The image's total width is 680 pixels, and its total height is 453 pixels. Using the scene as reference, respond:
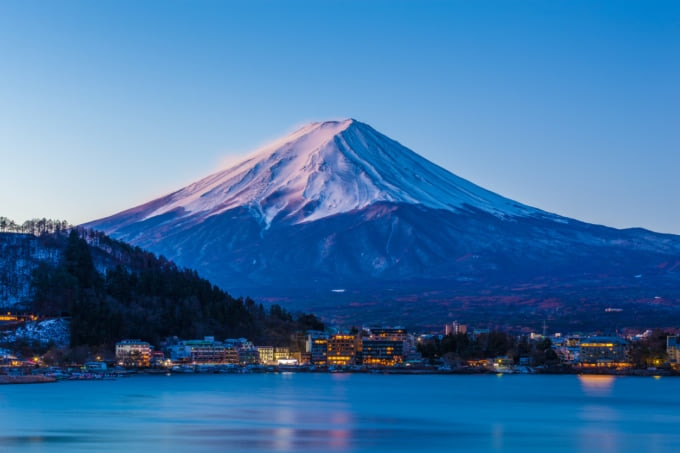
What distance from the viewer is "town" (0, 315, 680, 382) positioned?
9962 cm

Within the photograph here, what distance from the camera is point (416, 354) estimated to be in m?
110

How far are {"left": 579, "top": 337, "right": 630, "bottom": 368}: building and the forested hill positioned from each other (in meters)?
23.8

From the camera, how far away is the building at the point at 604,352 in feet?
352

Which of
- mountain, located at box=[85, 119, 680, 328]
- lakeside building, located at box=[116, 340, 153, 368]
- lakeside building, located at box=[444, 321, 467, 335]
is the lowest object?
lakeside building, located at box=[116, 340, 153, 368]

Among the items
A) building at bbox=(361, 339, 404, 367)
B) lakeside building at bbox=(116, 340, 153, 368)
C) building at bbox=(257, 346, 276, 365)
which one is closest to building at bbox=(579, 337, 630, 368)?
building at bbox=(361, 339, 404, 367)

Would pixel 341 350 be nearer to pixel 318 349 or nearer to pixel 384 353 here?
pixel 318 349

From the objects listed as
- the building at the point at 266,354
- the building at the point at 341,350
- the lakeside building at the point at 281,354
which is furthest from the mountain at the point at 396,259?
the building at the point at 266,354

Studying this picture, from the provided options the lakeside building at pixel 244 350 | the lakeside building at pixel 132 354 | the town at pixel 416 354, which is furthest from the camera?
the lakeside building at pixel 244 350

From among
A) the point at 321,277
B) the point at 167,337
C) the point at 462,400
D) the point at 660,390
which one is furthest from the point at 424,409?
the point at 321,277

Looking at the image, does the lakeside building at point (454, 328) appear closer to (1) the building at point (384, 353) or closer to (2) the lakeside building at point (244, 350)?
(1) the building at point (384, 353)

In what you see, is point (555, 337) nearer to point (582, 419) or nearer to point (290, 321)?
point (290, 321)

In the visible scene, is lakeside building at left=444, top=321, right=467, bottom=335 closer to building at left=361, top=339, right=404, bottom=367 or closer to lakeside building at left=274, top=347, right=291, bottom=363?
building at left=361, top=339, right=404, bottom=367

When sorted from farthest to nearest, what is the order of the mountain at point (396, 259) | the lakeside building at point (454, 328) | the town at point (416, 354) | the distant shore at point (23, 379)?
1. the mountain at point (396, 259)
2. the lakeside building at point (454, 328)
3. the town at point (416, 354)
4. the distant shore at point (23, 379)

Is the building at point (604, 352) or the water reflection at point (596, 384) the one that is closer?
the water reflection at point (596, 384)
